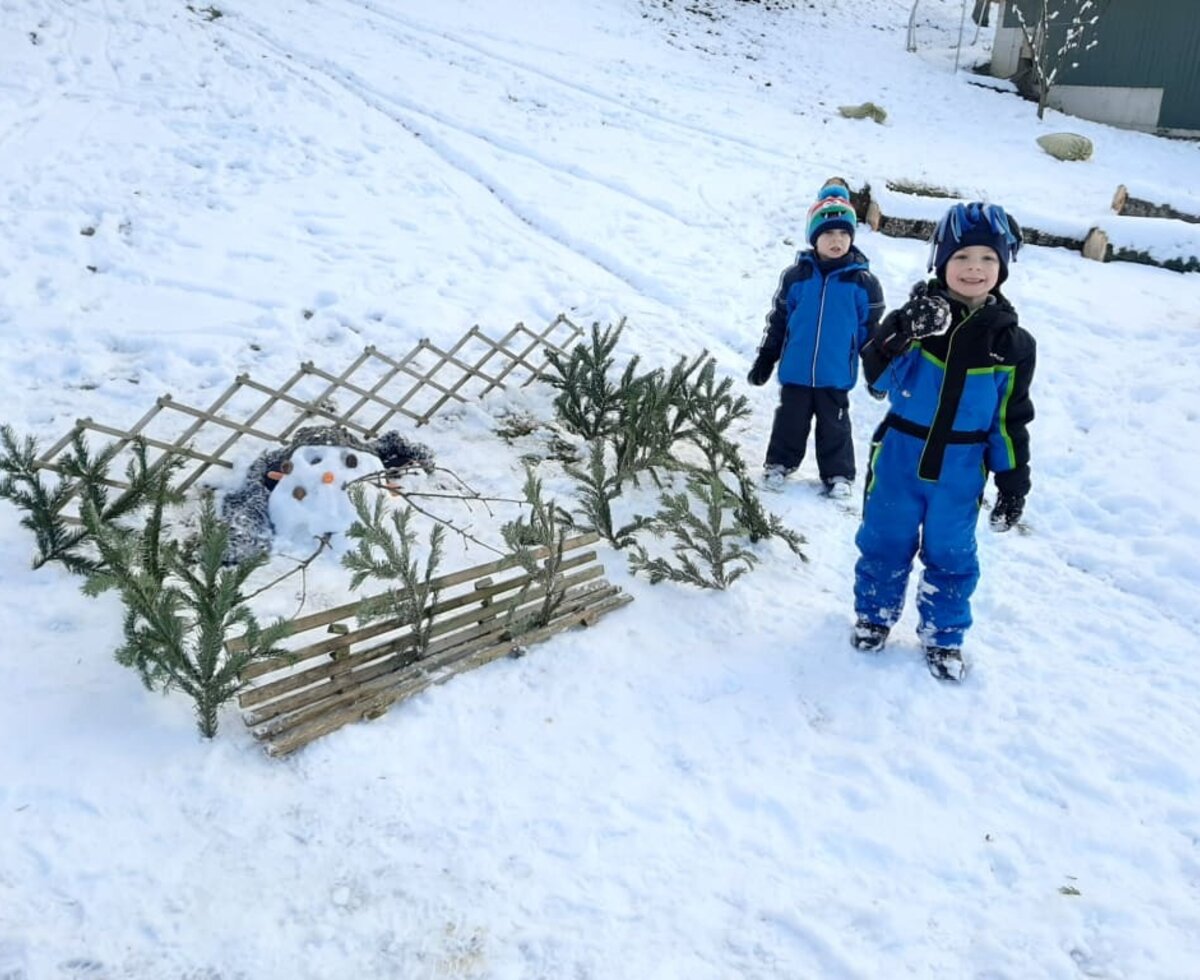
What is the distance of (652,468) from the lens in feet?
14.3

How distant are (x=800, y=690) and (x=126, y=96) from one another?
8596mm

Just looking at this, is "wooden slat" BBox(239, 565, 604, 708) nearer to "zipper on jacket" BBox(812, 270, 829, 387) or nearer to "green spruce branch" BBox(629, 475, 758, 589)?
"green spruce branch" BBox(629, 475, 758, 589)

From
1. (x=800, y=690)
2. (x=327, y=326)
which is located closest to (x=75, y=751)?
(x=800, y=690)

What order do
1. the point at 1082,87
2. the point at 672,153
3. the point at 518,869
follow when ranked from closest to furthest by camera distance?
the point at 518,869
the point at 672,153
the point at 1082,87

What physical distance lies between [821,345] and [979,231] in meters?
1.58

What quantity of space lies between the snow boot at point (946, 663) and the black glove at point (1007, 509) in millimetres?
504

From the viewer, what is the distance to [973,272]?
2.79 m

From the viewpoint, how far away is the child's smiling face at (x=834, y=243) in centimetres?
412

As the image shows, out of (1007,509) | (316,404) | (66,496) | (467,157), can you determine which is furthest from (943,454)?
(467,157)

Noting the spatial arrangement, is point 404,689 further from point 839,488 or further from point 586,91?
point 586,91

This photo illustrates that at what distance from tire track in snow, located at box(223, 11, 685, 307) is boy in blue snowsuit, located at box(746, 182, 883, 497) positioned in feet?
8.52

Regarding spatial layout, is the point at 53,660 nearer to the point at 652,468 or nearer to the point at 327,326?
the point at 652,468

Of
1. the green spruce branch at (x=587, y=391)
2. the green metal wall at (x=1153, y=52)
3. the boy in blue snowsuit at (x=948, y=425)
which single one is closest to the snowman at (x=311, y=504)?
the green spruce branch at (x=587, y=391)

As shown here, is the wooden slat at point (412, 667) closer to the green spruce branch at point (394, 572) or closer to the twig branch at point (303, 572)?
the green spruce branch at point (394, 572)
